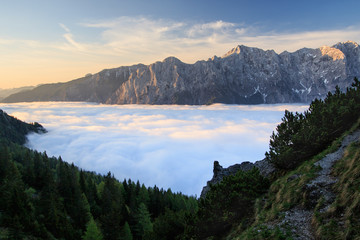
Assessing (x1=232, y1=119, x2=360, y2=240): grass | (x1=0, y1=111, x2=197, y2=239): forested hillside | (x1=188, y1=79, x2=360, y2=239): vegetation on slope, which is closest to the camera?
(x1=232, y1=119, x2=360, y2=240): grass

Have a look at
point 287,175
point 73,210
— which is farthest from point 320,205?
point 73,210

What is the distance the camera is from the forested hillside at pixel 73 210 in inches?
1726

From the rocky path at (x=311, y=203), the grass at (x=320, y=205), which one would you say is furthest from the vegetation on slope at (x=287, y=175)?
the rocky path at (x=311, y=203)

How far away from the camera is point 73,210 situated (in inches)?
2707

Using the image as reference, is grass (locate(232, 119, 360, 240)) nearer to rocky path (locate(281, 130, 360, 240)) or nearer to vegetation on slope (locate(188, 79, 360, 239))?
vegetation on slope (locate(188, 79, 360, 239))

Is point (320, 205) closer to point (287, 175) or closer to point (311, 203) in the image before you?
point (311, 203)

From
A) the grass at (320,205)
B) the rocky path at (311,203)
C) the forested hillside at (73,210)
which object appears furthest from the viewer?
the forested hillside at (73,210)

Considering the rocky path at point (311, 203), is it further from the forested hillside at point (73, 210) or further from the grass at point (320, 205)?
the forested hillside at point (73, 210)

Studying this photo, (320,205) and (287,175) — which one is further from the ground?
(320,205)

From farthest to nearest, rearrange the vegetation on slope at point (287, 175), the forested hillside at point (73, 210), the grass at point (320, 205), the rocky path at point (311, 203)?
the forested hillside at point (73, 210) < the vegetation on slope at point (287, 175) < the rocky path at point (311, 203) < the grass at point (320, 205)

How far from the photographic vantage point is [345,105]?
36656mm

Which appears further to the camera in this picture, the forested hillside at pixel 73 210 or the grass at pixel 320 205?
the forested hillside at pixel 73 210

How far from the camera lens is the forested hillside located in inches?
1726

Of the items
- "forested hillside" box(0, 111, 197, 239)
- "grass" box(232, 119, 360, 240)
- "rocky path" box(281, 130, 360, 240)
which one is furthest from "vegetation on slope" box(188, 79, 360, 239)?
"forested hillside" box(0, 111, 197, 239)
